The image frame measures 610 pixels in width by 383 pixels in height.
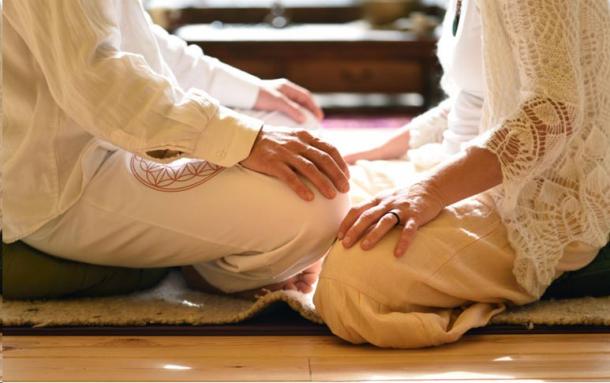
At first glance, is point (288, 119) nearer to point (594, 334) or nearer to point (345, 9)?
point (594, 334)

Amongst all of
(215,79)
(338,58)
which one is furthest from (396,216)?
(338,58)

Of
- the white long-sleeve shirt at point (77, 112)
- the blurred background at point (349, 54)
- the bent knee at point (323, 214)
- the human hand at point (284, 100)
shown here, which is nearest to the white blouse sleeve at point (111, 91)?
the white long-sleeve shirt at point (77, 112)

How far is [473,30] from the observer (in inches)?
66.5

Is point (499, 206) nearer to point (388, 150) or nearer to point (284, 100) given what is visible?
point (388, 150)

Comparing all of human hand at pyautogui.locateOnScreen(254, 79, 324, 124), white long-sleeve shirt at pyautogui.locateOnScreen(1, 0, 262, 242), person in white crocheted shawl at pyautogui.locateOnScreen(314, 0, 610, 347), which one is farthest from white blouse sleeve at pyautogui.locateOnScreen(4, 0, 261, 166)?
human hand at pyautogui.locateOnScreen(254, 79, 324, 124)

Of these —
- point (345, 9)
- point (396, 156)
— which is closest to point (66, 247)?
point (396, 156)

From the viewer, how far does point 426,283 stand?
1.55 metres

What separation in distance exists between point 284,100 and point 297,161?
1.83 feet

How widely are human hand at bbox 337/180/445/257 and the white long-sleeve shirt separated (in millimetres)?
216

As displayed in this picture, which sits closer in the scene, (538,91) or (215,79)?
(538,91)

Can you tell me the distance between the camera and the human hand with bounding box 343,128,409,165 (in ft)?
6.90

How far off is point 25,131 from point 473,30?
783 mm

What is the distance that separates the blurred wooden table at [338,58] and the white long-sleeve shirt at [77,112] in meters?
2.37

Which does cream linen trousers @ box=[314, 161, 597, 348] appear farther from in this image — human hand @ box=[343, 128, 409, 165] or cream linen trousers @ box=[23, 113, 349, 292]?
human hand @ box=[343, 128, 409, 165]
